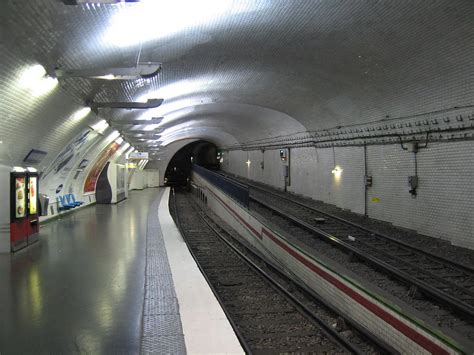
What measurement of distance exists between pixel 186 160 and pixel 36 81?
39.1 m

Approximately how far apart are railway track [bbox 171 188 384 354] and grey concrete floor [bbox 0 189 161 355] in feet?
4.17

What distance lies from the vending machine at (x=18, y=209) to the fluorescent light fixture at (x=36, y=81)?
2.06m

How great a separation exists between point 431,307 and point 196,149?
40.1 meters

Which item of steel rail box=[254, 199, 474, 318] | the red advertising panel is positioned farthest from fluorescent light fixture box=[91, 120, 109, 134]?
steel rail box=[254, 199, 474, 318]

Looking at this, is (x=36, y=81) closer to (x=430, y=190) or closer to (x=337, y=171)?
(x=430, y=190)

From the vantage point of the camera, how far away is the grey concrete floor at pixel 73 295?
3730 millimetres

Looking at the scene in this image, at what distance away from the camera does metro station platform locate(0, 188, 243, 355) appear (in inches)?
146

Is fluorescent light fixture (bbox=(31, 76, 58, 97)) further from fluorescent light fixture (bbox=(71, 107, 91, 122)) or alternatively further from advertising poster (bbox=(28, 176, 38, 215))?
advertising poster (bbox=(28, 176, 38, 215))

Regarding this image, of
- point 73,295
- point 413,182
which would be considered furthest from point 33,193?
point 413,182

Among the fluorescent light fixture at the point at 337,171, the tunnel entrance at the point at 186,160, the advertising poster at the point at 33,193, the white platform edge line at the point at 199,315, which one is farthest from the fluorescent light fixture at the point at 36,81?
the tunnel entrance at the point at 186,160

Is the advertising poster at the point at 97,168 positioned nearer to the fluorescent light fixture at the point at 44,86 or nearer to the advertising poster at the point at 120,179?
the advertising poster at the point at 120,179

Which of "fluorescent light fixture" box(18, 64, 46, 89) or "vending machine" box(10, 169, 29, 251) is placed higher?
"fluorescent light fixture" box(18, 64, 46, 89)

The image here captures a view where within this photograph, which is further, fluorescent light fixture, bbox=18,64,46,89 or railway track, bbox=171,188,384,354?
fluorescent light fixture, bbox=18,64,46,89

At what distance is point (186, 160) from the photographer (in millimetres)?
44688
